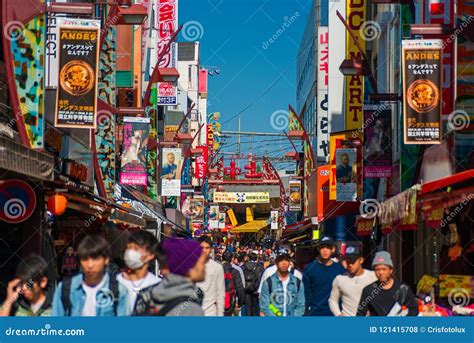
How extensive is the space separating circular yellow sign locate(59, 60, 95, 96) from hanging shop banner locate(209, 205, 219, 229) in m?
55.7

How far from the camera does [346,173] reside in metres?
30.0

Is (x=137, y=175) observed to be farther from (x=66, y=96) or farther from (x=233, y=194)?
(x=233, y=194)

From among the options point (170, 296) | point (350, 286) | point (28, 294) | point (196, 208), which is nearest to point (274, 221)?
point (196, 208)

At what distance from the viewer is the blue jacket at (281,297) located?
11.5m

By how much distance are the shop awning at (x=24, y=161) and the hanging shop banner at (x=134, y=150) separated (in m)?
14.4

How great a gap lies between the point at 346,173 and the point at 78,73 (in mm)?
13851

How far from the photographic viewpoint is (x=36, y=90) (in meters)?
16.7

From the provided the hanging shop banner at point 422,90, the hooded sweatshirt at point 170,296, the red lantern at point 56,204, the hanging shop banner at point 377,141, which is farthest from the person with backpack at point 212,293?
the hanging shop banner at point 377,141

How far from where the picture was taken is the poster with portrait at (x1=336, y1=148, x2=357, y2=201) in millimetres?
29594

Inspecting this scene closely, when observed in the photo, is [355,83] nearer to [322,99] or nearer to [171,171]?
[322,99]

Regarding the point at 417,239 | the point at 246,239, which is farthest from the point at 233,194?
the point at 417,239

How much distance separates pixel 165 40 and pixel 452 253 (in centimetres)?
3207
